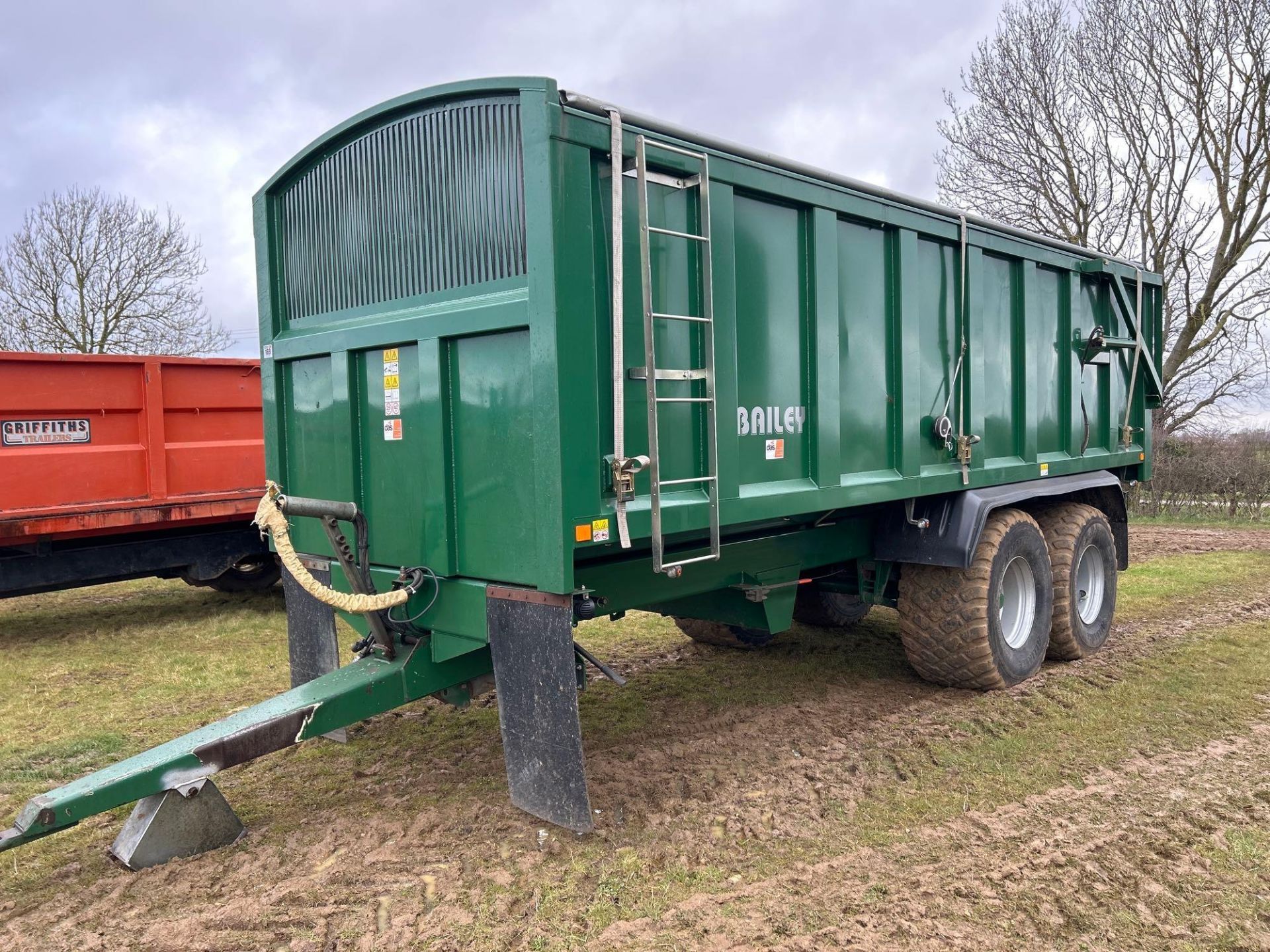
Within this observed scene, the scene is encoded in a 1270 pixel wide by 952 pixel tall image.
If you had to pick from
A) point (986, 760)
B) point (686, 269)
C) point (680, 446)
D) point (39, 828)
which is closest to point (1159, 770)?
point (986, 760)

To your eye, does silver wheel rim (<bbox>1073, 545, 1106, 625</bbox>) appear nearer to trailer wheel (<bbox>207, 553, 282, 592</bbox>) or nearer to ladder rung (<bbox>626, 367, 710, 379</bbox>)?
ladder rung (<bbox>626, 367, 710, 379</bbox>)

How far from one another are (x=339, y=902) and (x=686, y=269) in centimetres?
258

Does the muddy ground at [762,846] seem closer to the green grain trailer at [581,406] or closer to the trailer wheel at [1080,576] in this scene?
the green grain trailer at [581,406]

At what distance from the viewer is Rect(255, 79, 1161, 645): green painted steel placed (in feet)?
10.7

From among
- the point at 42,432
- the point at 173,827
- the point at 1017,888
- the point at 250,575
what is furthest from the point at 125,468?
the point at 1017,888

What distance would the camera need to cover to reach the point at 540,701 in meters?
3.41

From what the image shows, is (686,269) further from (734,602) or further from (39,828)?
(39,828)

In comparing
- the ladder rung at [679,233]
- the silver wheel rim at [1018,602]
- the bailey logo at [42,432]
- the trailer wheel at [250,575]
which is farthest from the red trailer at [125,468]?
the silver wheel rim at [1018,602]

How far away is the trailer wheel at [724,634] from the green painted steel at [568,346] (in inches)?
61.7

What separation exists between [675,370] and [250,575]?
20.7 ft

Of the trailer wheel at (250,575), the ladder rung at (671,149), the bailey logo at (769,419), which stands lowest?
the trailer wheel at (250,575)

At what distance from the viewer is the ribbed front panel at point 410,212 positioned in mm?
3455

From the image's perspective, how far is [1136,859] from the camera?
3.28 m

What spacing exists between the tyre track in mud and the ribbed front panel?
7.67 feet
